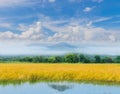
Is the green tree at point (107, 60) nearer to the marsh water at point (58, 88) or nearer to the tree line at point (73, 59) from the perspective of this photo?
the tree line at point (73, 59)

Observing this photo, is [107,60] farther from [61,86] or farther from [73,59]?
[61,86]

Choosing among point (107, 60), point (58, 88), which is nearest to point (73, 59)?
point (107, 60)

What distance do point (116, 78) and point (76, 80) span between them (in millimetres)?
2475

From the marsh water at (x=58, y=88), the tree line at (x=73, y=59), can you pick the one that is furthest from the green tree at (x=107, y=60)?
the marsh water at (x=58, y=88)

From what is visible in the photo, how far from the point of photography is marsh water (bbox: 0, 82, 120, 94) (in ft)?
61.0

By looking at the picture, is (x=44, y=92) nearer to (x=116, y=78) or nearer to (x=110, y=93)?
(x=110, y=93)

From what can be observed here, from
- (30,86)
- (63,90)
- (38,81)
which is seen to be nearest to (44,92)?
(63,90)

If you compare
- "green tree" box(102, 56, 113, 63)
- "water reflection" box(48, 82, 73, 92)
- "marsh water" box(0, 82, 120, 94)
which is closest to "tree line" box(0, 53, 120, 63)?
"green tree" box(102, 56, 113, 63)

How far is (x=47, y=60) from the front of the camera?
6450 centimetres

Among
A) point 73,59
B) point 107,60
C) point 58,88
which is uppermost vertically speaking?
point 73,59

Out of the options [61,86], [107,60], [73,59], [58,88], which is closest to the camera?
[58,88]

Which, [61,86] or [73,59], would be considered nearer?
[61,86]

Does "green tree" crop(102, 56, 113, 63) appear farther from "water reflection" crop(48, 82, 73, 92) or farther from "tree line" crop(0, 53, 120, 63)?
"water reflection" crop(48, 82, 73, 92)

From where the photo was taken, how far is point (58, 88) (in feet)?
65.4
